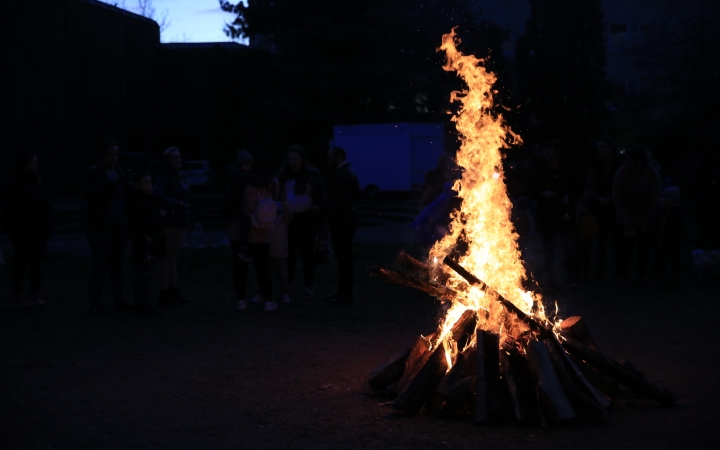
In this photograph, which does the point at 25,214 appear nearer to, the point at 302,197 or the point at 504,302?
the point at 302,197

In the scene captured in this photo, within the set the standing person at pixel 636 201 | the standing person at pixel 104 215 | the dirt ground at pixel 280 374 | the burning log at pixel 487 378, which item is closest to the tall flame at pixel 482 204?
the burning log at pixel 487 378

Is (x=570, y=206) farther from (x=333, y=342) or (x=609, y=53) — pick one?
(x=609, y=53)

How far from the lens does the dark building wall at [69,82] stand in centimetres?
3125

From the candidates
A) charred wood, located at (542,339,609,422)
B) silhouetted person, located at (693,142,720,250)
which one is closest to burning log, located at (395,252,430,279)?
charred wood, located at (542,339,609,422)

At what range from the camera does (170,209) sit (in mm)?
10039

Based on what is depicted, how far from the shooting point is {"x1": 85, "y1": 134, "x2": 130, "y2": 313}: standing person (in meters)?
9.80

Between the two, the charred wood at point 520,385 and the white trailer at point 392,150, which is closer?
the charred wood at point 520,385

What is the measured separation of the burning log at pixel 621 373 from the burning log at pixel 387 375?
129 centimetres

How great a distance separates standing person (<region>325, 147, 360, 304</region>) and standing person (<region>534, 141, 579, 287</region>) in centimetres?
287

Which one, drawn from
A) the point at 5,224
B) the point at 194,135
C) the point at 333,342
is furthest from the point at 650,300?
the point at 194,135

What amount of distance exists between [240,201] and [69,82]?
27.6 metres

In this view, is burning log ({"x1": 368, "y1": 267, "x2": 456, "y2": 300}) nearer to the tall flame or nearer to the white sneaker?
the tall flame

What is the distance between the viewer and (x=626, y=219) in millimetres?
11555

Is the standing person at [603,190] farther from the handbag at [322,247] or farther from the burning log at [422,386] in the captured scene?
the burning log at [422,386]
